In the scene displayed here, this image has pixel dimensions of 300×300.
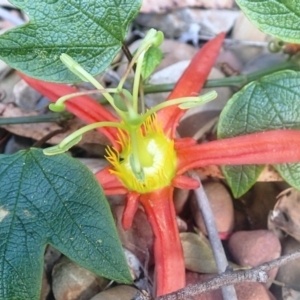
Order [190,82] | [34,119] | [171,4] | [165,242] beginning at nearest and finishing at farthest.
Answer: [165,242]
[190,82]
[34,119]
[171,4]

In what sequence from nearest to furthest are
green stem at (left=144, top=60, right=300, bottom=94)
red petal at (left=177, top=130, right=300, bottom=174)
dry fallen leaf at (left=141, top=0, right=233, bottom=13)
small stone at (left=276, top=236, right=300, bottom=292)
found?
red petal at (left=177, top=130, right=300, bottom=174) < small stone at (left=276, top=236, right=300, bottom=292) < green stem at (left=144, top=60, right=300, bottom=94) < dry fallen leaf at (left=141, top=0, right=233, bottom=13)

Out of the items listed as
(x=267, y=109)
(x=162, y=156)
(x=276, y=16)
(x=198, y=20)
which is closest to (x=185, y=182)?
(x=162, y=156)

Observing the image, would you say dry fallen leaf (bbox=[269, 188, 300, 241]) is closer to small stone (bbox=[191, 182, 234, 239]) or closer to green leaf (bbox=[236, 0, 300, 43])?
small stone (bbox=[191, 182, 234, 239])

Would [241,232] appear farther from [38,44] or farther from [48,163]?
[38,44]

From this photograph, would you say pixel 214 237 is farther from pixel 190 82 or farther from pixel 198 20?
pixel 198 20

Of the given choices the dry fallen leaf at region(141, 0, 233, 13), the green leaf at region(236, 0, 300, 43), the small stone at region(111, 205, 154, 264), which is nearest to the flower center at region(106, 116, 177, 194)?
the small stone at region(111, 205, 154, 264)

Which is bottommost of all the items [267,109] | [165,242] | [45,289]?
[45,289]
